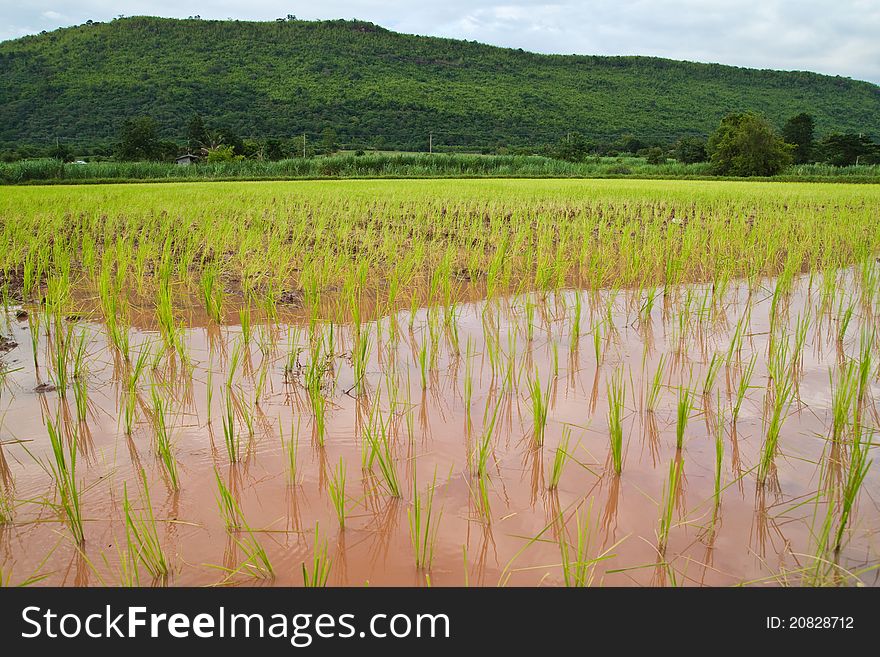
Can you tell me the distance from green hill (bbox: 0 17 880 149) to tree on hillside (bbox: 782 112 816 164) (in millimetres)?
25398

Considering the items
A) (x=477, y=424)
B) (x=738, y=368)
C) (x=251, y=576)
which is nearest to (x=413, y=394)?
(x=477, y=424)

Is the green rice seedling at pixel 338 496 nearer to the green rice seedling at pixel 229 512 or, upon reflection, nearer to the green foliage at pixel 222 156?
the green rice seedling at pixel 229 512

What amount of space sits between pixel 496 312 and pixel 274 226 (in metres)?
3.90

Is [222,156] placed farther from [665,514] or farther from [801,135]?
[665,514]

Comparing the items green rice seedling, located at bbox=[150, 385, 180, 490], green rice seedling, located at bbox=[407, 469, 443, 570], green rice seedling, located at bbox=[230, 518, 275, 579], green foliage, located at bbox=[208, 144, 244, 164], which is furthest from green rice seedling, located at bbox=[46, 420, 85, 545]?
green foliage, located at bbox=[208, 144, 244, 164]

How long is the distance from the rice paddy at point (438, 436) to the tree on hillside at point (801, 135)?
42.9 m

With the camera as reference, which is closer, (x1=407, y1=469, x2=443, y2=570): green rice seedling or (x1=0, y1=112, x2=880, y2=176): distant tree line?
(x1=407, y1=469, x2=443, y2=570): green rice seedling

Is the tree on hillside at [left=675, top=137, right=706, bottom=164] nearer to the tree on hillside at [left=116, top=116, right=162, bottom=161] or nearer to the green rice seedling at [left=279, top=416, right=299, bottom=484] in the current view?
the tree on hillside at [left=116, top=116, right=162, bottom=161]

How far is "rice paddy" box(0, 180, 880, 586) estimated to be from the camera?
1506 mm

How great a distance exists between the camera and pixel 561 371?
2.86 m

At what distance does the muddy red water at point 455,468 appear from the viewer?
149 cm

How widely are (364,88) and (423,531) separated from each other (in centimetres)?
7342

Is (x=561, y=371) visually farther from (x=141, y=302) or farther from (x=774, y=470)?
(x=141, y=302)

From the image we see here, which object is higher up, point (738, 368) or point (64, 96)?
point (64, 96)
